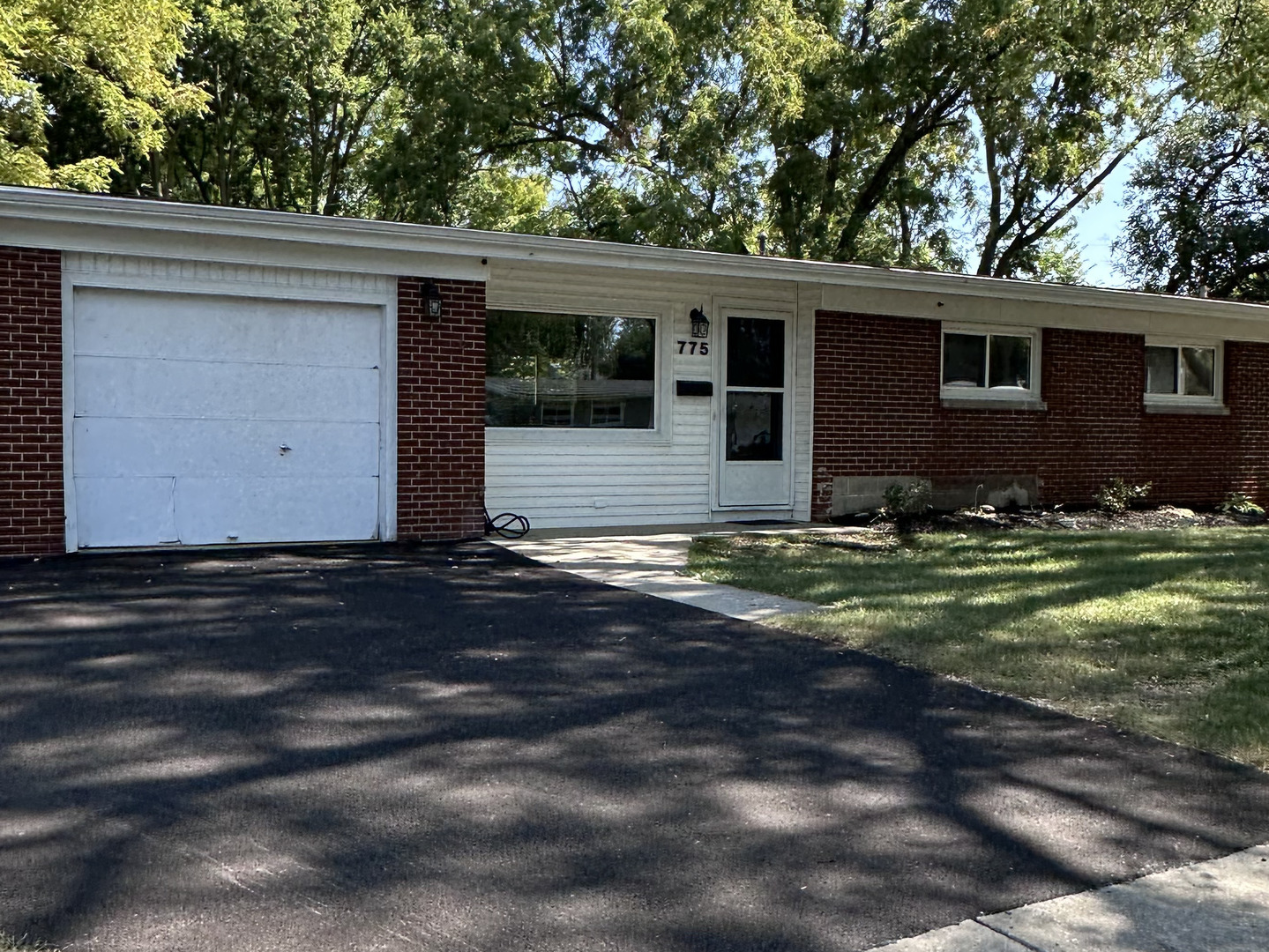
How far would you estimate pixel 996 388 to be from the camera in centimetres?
1480

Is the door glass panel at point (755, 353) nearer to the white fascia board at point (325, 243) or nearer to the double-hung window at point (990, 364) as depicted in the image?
the white fascia board at point (325, 243)

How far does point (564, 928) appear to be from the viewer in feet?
10.6

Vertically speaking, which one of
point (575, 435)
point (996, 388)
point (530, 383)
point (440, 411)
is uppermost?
point (996, 388)

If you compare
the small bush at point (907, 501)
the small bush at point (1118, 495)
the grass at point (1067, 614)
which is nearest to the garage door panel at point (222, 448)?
the grass at point (1067, 614)

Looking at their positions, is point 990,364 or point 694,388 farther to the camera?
point 990,364

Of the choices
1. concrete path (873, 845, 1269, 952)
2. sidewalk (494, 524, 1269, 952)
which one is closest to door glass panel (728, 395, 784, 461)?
sidewalk (494, 524, 1269, 952)

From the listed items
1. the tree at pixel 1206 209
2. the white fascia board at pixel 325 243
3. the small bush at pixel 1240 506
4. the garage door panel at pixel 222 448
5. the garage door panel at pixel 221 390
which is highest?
the tree at pixel 1206 209

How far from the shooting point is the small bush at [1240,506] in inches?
638

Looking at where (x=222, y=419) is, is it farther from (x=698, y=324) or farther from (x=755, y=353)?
(x=755, y=353)

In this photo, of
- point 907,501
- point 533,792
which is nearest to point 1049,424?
point 907,501

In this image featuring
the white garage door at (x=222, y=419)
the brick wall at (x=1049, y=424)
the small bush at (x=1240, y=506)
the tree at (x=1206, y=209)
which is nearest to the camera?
the white garage door at (x=222, y=419)

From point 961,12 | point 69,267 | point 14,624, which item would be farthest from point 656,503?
point 961,12

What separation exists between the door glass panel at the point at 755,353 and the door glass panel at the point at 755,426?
6.8 inches

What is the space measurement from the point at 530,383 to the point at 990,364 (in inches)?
243
